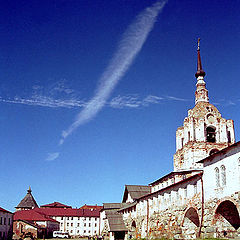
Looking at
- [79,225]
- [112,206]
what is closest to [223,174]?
[112,206]

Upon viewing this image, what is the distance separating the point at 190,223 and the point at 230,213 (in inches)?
239

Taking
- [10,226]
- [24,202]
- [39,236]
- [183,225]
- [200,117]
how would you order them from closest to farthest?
[183,225], [200,117], [10,226], [39,236], [24,202]

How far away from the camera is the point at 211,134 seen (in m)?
41.2

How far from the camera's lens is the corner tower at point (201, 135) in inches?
1552

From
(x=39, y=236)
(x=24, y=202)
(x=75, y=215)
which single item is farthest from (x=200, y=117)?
(x=24, y=202)

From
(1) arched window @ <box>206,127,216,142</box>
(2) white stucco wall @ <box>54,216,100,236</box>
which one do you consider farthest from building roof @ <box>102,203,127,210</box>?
(2) white stucco wall @ <box>54,216,100,236</box>

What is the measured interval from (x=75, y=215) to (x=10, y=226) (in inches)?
1411

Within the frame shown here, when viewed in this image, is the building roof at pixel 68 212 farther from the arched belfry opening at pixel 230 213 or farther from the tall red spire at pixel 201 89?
the arched belfry opening at pixel 230 213

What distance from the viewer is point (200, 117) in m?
40.8

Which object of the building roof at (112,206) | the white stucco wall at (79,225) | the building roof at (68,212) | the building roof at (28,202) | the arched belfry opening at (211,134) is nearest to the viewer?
the arched belfry opening at (211,134)

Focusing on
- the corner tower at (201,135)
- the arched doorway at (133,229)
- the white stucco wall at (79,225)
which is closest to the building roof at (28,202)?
the white stucco wall at (79,225)

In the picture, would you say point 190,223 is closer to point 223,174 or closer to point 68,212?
point 223,174

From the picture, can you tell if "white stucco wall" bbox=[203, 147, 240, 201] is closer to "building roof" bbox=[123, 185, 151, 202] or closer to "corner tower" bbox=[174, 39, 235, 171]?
"corner tower" bbox=[174, 39, 235, 171]

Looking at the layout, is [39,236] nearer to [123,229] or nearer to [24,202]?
[123,229]
